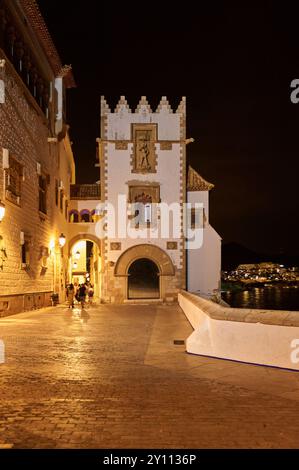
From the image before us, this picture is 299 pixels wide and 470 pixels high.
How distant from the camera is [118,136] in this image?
31.8 meters

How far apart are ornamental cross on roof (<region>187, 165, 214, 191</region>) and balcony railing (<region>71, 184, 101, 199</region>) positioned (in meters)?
5.76

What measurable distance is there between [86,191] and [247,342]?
26139mm

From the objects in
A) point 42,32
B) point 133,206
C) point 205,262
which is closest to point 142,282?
point 205,262

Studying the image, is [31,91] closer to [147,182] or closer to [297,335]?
[147,182]

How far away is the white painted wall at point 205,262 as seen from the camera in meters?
32.4

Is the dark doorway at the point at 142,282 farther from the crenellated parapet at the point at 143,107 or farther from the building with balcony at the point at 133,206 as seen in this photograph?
the crenellated parapet at the point at 143,107

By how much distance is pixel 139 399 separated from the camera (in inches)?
260

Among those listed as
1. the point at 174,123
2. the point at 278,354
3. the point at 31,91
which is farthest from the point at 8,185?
the point at 174,123

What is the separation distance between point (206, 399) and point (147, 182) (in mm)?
25563

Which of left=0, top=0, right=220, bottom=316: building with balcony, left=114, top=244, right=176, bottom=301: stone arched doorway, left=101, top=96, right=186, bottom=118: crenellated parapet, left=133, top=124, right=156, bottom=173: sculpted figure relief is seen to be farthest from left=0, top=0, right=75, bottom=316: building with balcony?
left=133, top=124, right=156, bottom=173: sculpted figure relief

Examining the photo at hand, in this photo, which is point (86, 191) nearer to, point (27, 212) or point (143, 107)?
point (143, 107)

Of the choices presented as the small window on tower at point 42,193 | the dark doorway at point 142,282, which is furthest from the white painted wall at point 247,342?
the dark doorway at point 142,282

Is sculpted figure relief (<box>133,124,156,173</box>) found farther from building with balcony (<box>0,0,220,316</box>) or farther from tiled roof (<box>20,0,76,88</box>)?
tiled roof (<box>20,0,76,88</box>)

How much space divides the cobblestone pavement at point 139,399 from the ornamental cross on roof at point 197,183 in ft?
73.2
